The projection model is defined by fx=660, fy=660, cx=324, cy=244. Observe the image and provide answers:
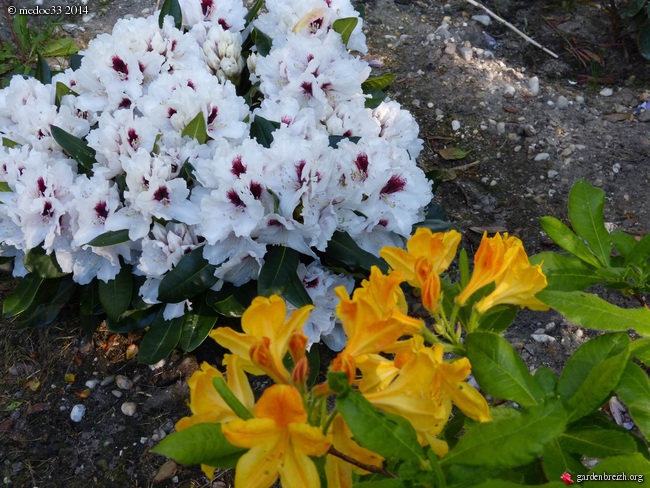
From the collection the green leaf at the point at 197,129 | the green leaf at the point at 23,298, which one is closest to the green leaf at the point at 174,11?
the green leaf at the point at 197,129

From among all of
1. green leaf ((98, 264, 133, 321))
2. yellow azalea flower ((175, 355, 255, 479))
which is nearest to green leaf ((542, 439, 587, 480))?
yellow azalea flower ((175, 355, 255, 479))

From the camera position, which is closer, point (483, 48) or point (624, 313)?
point (624, 313)

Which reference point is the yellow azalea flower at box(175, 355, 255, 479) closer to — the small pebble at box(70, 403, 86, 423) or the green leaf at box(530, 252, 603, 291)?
the green leaf at box(530, 252, 603, 291)

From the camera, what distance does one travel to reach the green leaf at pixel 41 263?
2191 mm

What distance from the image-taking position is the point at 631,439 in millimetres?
1000

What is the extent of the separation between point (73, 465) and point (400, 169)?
58.5 inches

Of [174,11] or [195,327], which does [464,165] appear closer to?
[174,11]

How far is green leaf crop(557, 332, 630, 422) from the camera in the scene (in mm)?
966

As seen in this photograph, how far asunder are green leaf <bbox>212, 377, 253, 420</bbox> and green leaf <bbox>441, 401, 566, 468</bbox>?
0.27 metres

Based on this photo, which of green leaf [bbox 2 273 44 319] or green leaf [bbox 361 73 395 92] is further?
green leaf [bbox 361 73 395 92]

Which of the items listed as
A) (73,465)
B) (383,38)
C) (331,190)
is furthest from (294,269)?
(383,38)

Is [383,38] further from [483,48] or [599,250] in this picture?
[599,250]

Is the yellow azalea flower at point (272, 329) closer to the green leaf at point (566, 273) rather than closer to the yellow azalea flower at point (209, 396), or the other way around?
the yellow azalea flower at point (209, 396)

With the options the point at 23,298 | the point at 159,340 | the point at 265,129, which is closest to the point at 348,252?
the point at 265,129
